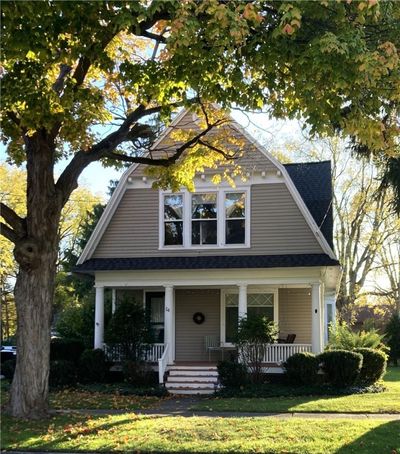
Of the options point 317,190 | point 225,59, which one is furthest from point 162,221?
point 225,59

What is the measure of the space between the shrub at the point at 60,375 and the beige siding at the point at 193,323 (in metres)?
4.34

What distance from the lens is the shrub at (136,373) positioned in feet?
58.3

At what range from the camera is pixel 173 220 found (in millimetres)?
20109

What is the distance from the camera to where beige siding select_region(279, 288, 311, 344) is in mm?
20328

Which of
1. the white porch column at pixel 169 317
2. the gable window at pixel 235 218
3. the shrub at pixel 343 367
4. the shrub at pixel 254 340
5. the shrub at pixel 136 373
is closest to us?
the shrub at pixel 343 367

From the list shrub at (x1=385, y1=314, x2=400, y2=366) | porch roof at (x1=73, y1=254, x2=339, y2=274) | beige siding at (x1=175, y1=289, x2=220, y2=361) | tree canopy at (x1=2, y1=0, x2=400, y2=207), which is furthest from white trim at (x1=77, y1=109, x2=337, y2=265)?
shrub at (x1=385, y1=314, x2=400, y2=366)

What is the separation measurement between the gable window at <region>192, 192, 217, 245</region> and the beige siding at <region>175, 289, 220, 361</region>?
82.4 inches

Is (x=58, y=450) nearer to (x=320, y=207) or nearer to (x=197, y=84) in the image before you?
(x=197, y=84)

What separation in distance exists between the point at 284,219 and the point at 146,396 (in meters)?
6.95

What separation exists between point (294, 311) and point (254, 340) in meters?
3.77

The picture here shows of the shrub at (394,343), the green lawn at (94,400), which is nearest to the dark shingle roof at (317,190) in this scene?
the green lawn at (94,400)

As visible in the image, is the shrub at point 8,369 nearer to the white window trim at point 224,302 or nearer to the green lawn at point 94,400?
the green lawn at point 94,400

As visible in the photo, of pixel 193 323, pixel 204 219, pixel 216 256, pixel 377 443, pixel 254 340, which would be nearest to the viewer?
pixel 377 443

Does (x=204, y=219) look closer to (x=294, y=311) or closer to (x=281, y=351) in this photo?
(x=294, y=311)
